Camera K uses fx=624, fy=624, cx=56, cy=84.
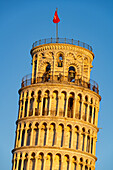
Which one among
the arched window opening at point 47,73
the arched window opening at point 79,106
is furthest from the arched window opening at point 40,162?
the arched window opening at point 47,73

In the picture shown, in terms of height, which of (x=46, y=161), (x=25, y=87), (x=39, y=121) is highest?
(x=25, y=87)

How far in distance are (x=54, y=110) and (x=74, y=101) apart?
3.47 meters

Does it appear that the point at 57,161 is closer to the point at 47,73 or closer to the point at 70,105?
the point at 70,105

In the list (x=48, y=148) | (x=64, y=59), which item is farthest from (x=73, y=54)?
(x=48, y=148)

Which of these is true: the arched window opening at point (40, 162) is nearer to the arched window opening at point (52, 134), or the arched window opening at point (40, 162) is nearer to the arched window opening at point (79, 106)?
the arched window opening at point (52, 134)

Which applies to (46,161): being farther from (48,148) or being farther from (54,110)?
(54,110)

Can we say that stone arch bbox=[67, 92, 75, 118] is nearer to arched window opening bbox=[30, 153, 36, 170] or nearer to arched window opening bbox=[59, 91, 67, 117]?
arched window opening bbox=[59, 91, 67, 117]

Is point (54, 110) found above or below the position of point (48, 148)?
above

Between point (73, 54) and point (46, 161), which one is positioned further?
point (73, 54)

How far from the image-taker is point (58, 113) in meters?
98.0

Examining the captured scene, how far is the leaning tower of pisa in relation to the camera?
96375mm

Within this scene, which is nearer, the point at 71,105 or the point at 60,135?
the point at 60,135

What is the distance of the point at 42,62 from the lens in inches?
4070

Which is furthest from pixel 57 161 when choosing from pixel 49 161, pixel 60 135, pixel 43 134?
pixel 43 134
